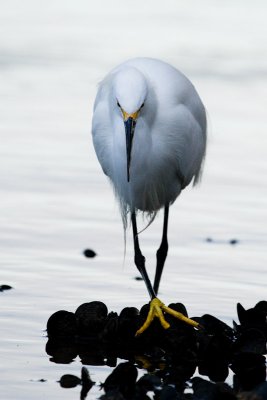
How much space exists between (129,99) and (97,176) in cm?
360

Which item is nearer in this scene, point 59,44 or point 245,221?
point 245,221

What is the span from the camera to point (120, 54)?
15.2 metres

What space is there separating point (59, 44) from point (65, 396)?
31.7 ft

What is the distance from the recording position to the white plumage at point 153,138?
8312mm

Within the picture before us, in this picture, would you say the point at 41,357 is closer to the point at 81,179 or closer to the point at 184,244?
Result: the point at 184,244

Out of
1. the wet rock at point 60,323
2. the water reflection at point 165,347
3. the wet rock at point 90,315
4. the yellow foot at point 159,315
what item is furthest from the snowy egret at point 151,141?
the wet rock at point 60,323

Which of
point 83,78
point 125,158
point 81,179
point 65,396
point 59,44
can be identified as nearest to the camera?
point 65,396

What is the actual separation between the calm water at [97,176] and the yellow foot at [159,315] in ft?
0.79

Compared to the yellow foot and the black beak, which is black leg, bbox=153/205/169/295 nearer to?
the yellow foot

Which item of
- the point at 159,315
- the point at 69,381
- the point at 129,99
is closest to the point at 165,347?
the point at 159,315

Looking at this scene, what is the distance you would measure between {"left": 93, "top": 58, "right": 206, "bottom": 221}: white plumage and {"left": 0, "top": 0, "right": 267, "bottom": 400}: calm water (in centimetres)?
64

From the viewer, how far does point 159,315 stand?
828cm

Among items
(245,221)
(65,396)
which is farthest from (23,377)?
(245,221)

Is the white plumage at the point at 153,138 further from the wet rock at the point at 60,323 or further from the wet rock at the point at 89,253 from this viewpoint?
the wet rock at the point at 60,323
